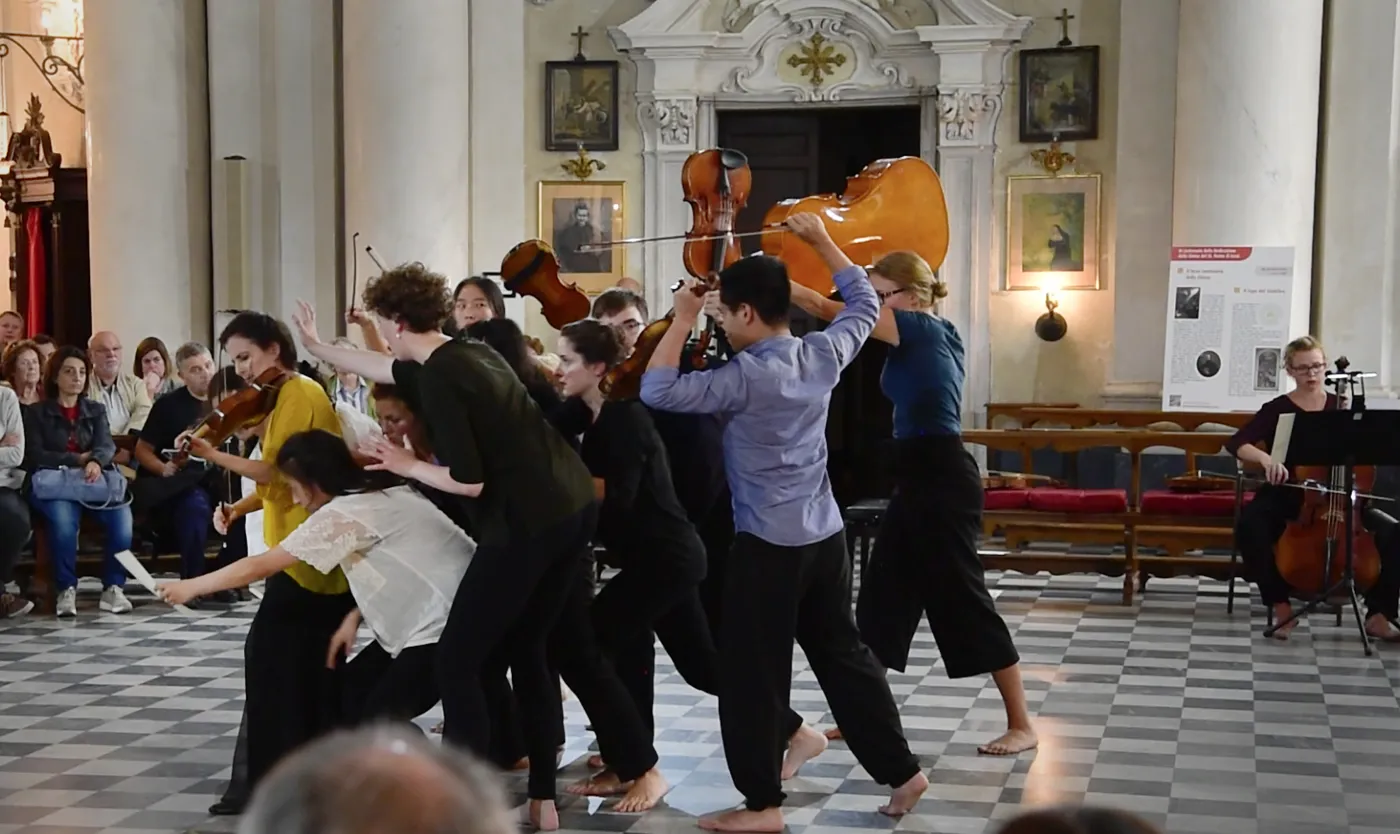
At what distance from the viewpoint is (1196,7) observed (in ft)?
40.8

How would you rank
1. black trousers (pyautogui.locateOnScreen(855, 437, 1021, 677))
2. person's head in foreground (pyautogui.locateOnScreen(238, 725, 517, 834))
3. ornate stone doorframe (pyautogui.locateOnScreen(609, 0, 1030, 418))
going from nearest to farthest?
person's head in foreground (pyautogui.locateOnScreen(238, 725, 517, 834)) < black trousers (pyautogui.locateOnScreen(855, 437, 1021, 677)) < ornate stone doorframe (pyautogui.locateOnScreen(609, 0, 1030, 418))

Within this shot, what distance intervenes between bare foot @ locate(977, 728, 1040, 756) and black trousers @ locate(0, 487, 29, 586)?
5.21m

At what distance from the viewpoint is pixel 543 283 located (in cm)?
631

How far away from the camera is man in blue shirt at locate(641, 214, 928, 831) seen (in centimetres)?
464

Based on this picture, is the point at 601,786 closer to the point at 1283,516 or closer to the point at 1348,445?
the point at 1348,445

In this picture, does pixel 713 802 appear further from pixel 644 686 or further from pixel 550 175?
pixel 550 175

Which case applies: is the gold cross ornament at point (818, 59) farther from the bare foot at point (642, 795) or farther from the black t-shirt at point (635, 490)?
the bare foot at point (642, 795)

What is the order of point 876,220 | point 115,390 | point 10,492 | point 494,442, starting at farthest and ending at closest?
point 115,390 → point 10,492 → point 876,220 → point 494,442

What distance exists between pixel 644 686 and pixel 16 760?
2.12 metres

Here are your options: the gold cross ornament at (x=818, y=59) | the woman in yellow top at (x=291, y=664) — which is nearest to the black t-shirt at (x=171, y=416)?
the woman in yellow top at (x=291, y=664)

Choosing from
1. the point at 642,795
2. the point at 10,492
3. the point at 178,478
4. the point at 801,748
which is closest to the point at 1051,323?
the point at 178,478

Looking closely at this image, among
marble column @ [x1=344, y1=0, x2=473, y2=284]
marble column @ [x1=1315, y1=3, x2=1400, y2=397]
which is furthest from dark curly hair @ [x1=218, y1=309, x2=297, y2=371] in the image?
marble column @ [x1=1315, y1=3, x2=1400, y2=397]

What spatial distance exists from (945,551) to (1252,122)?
25.3ft

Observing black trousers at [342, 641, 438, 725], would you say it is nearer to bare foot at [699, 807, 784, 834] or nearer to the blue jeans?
bare foot at [699, 807, 784, 834]
